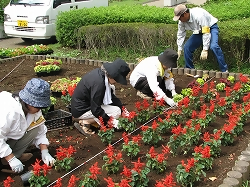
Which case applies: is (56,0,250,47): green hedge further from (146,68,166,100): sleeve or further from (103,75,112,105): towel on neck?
(103,75,112,105): towel on neck

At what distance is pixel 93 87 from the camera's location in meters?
4.96

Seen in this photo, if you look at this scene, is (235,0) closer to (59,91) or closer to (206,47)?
(206,47)

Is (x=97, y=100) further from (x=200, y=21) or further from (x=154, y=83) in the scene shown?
(x=200, y=21)

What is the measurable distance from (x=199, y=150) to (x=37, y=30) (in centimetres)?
929

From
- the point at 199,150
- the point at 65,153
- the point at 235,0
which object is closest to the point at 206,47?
the point at 199,150

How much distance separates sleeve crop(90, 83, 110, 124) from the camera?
4.95 metres

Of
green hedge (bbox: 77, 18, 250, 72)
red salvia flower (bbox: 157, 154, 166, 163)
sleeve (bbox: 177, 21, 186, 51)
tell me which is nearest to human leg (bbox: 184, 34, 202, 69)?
sleeve (bbox: 177, 21, 186, 51)

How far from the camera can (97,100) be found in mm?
4988

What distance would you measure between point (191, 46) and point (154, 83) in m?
2.30

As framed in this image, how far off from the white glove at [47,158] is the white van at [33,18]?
27.5 feet

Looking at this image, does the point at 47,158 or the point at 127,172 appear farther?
the point at 47,158

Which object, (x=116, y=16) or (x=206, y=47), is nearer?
(x=206, y=47)

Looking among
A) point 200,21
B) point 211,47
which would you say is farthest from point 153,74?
point 200,21

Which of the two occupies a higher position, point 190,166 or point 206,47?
point 206,47
